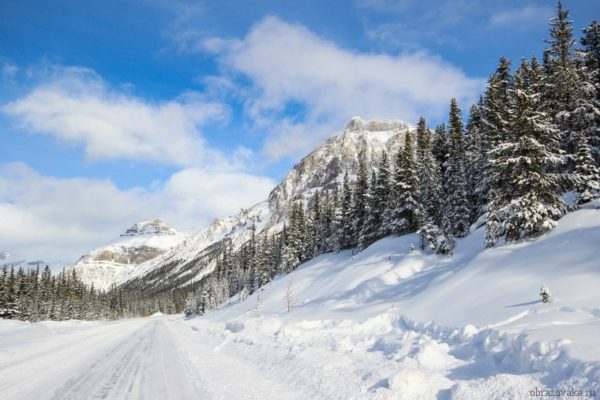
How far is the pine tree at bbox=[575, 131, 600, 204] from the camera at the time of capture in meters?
25.1

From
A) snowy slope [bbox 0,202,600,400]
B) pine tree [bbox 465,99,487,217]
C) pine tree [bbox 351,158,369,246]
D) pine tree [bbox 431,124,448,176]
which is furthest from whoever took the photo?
pine tree [bbox 351,158,369,246]

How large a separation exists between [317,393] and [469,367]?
3.38 m

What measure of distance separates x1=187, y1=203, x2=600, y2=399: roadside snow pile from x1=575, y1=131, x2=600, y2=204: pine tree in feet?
8.07

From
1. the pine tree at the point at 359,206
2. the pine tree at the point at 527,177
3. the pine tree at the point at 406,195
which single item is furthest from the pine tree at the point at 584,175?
the pine tree at the point at 359,206

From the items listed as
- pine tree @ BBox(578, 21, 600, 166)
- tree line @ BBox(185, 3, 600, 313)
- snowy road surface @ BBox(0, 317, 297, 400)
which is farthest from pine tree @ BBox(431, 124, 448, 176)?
snowy road surface @ BBox(0, 317, 297, 400)

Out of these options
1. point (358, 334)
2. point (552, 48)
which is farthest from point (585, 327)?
point (552, 48)

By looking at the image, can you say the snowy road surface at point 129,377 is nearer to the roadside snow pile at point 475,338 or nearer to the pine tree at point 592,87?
the roadside snow pile at point 475,338

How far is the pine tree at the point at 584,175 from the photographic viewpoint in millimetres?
25094

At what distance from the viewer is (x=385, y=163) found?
58.7 m

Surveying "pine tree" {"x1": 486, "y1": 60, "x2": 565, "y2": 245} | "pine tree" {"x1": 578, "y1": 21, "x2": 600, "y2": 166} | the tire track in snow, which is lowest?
the tire track in snow

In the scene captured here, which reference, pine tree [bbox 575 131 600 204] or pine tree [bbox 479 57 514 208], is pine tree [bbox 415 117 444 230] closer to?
pine tree [bbox 479 57 514 208]

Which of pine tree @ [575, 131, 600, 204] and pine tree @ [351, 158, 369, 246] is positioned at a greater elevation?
pine tree @ [351, 158, 369, 246]

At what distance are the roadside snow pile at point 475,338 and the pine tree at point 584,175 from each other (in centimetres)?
246

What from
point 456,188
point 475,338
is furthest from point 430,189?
point 475,338
